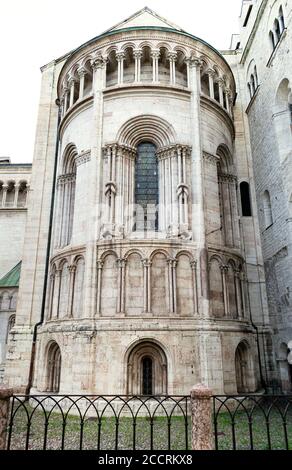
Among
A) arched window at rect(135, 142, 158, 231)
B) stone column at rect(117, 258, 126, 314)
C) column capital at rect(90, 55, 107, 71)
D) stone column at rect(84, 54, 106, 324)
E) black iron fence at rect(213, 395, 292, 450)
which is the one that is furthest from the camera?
column capital at rect(90, 55, 107, 71)

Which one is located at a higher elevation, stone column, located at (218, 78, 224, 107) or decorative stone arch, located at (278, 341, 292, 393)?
stone column, located at (218, 78, 224, 107)

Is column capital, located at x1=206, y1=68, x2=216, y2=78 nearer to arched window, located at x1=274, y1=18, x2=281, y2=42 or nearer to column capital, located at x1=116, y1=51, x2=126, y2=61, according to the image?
arched window, located at x1=274, y1=18, x2=281, y2=42

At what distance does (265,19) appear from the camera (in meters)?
18.2

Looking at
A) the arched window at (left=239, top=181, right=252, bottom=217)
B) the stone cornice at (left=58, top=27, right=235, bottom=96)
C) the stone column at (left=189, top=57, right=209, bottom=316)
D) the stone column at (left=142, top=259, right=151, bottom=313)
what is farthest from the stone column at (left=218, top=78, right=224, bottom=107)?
the stone column at (left=142, top=259, right=151, bottom=313)

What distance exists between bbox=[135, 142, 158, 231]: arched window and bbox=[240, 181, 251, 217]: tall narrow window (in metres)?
6.26

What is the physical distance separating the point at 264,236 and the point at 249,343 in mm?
5959

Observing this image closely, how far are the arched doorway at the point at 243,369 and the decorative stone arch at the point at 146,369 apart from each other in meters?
3.65

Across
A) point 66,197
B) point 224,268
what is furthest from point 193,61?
point 224,268

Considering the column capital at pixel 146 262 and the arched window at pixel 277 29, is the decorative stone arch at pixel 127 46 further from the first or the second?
the column capital at pixel 146 262

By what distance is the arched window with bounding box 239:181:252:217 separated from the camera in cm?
1884

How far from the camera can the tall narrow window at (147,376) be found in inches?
484

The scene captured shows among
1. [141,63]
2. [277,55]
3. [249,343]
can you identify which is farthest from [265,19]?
[249,343]
